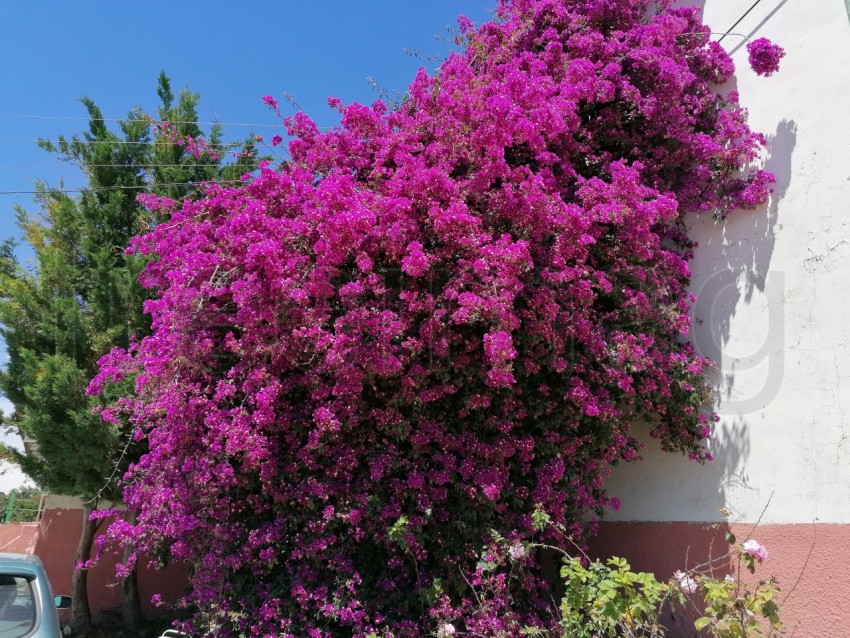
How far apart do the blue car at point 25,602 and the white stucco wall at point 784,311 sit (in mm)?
4169

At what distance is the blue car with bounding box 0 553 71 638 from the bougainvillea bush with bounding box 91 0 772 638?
40.5 inches

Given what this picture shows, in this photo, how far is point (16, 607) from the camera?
11.0 feet

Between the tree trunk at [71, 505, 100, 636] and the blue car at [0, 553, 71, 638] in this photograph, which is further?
the tree trunk at [71, 505, 100, 636]

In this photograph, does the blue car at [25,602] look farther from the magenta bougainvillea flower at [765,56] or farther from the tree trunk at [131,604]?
the magenta bougainvillea flower at [765,56]

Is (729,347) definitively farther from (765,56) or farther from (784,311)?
(765,56)

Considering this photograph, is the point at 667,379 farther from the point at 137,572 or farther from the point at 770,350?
the point at 137,572

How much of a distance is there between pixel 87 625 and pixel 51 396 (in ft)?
10.1

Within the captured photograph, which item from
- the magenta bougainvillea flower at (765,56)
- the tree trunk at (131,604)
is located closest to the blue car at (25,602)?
the tree trunk at (131,604)

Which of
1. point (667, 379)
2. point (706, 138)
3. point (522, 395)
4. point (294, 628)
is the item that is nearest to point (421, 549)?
point (294, 628)

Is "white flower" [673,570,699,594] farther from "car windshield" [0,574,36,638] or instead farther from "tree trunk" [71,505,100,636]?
"tree trunk" [71,505,100,636]

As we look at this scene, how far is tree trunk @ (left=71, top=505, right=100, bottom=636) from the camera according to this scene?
7.75m

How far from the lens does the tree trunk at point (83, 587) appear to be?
7754 mm

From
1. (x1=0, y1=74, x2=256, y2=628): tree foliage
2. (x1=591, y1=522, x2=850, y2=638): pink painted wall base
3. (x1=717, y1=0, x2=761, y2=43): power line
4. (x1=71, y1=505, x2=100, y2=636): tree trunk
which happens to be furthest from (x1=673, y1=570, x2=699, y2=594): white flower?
(x1=71, y1=505, x2=100, y2=636): tree trunk

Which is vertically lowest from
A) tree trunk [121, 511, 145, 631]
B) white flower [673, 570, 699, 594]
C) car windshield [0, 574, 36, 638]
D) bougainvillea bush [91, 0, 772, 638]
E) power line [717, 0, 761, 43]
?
tree trunk [121, 511, 145, 631]
